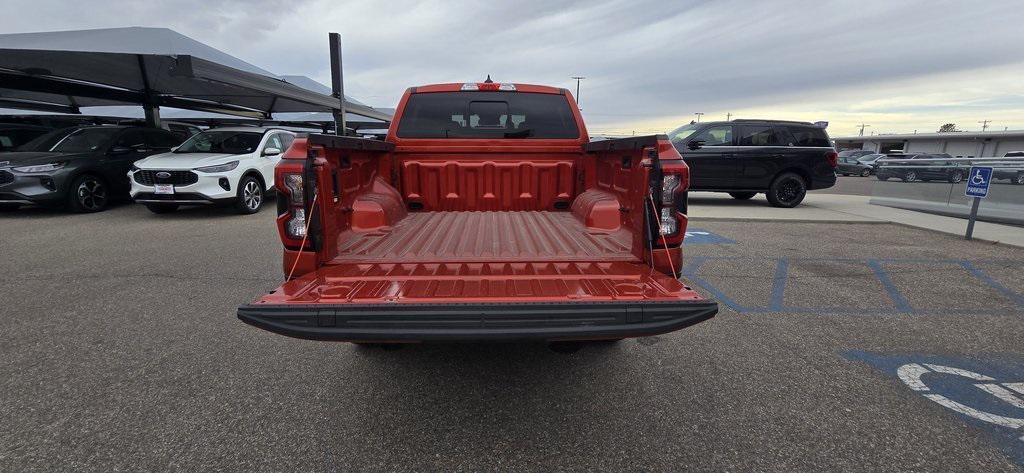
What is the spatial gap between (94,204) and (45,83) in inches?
298

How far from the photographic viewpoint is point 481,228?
3.33 meters

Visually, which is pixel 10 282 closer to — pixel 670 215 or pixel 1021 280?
pixel 670 215

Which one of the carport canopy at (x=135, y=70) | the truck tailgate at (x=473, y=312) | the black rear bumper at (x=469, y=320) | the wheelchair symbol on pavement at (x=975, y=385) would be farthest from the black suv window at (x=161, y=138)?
the wheelchair symbol on pavement at (x=975, y=385)

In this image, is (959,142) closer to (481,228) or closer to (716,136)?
(716,136)

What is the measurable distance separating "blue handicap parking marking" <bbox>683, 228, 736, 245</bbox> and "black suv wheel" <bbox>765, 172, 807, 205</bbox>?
13.4 ft

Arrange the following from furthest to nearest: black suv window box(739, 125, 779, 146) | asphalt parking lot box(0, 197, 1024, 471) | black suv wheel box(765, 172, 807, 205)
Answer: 1. black suv wheel box(765, 172, 807, 205)
2. black suv window box(739, 125, 779, 146)
3. asphalt parking lot box(0, 197, 1024, 471)

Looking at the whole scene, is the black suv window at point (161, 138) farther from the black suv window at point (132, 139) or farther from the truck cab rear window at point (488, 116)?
the truck cab rear window at point (488, 116)

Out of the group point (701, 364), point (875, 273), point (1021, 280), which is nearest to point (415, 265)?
point (701, 364)

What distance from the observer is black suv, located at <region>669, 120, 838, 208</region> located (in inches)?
390

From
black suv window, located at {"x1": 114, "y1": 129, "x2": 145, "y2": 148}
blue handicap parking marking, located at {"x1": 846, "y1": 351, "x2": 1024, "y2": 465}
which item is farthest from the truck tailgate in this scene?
black suv window, located at {"x1": 114, "y1": 129, "x2": 145, "y2": 148}

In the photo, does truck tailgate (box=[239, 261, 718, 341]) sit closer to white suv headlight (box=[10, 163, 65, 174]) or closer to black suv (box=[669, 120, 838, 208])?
black suv (box=[669, 120, 838, 208])

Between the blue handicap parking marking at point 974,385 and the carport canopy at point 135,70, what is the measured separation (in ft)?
32.1

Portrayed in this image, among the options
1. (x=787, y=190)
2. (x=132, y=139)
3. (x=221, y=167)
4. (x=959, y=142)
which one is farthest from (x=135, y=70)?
(x=959, y=142)

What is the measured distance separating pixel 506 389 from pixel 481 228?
1217 mm
